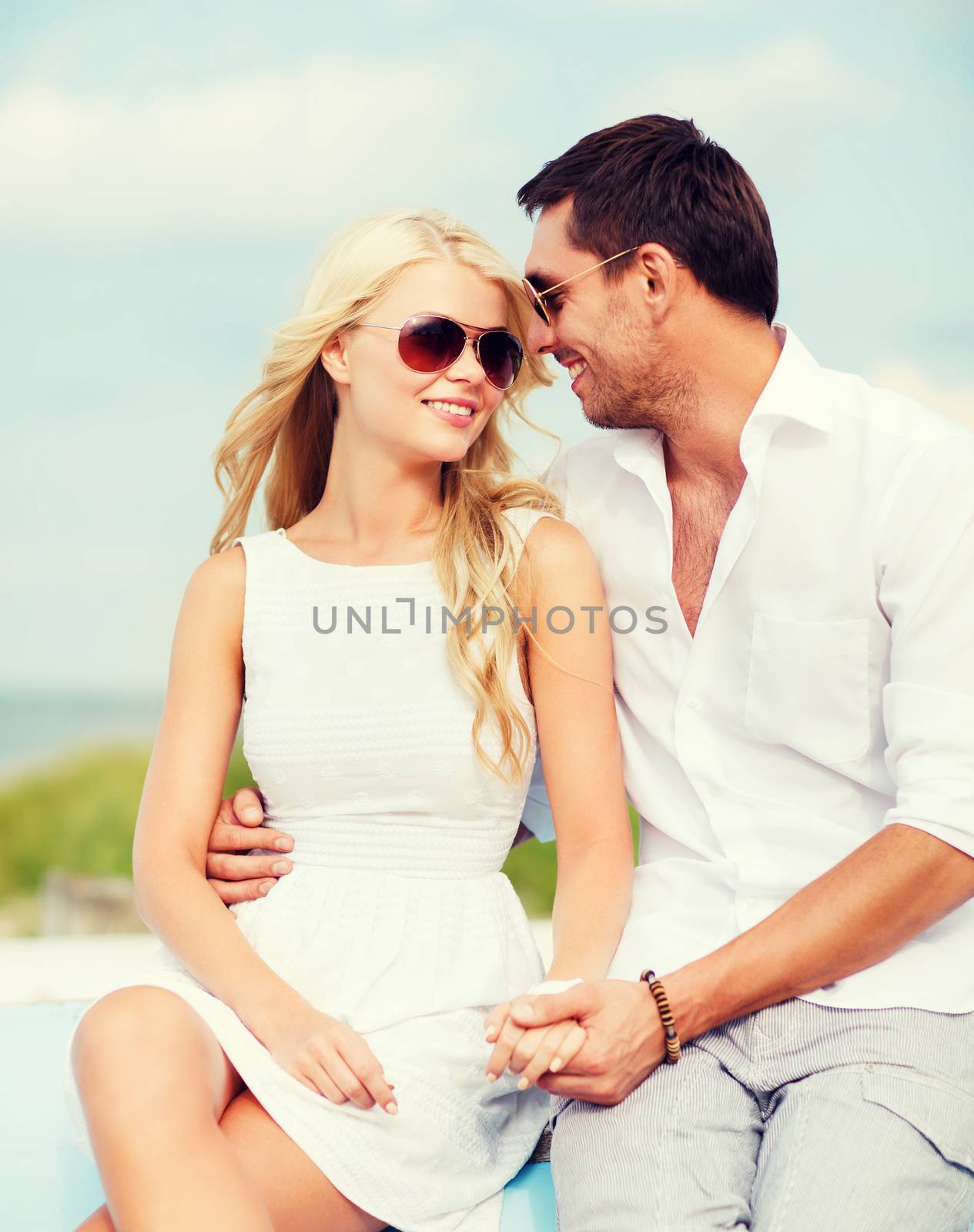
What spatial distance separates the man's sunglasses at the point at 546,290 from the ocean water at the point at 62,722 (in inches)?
536

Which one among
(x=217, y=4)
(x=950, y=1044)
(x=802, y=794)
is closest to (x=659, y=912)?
(x=802, y=794)

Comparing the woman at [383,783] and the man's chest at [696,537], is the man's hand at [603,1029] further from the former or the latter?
the man's chest at [696,537]

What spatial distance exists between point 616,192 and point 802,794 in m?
1.32

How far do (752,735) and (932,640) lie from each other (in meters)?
0.43

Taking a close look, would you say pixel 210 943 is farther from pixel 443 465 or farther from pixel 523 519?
pixel 443 465

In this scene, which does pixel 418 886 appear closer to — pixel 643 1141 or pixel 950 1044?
pixel 643 1141

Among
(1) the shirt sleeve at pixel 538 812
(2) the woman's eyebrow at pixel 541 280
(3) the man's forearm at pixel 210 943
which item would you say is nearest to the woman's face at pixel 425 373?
(2) the woman's eyebrow at pixel 541 280

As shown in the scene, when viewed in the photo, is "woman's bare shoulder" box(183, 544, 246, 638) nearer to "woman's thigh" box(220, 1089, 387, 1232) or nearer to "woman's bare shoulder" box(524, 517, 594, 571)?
"woman's bare shoulder" box(524, 517, 594, 571)

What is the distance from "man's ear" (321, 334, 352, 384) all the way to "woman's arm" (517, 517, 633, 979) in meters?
0.57

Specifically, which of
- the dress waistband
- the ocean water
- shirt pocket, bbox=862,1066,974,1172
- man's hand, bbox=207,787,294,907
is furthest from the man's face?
the ocean water

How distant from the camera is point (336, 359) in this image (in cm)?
280

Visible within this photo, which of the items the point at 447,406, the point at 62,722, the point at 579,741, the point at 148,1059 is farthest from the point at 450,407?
the point at 62,722

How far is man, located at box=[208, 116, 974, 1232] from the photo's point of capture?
2.08 m

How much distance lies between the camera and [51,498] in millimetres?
17469
